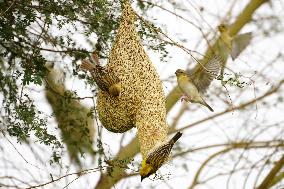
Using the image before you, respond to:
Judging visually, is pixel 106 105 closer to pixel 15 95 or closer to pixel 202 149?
pixel 15 95

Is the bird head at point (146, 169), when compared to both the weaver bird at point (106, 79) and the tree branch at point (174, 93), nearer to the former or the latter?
the weaver bird at point (106, 79)

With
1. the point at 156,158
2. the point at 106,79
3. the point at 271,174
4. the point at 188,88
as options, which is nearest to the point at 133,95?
the point at 106,79

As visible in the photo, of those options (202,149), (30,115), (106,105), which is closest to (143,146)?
(106,105)

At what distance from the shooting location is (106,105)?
8.19 feet

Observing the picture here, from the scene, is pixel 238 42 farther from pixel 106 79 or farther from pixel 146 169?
pixel 146 169

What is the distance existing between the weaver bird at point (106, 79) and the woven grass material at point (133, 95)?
0.05 metres

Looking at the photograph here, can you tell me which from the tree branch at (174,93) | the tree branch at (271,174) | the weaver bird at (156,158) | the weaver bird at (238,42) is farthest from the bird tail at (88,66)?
the tree branch at (174,93)

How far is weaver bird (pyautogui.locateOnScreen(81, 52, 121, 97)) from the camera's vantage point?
238 centimetres

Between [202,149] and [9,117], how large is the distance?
2479 millimetres

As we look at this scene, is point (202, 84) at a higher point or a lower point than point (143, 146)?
higher

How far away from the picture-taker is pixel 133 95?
96.5 inches

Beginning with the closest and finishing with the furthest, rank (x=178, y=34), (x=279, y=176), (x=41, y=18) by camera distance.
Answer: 1. (x=41, y=18)
2. (x=178, y=34)
3. (x=279, y=176)

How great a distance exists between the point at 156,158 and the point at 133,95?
1.08ft

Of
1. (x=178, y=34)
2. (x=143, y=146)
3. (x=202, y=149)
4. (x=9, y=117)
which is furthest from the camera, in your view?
(x=202, y=149)
